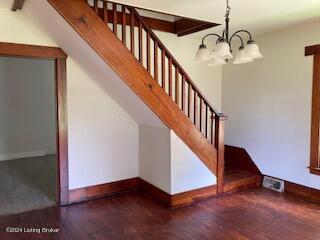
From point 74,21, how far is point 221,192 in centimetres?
289

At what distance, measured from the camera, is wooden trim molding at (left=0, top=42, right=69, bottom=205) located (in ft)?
11.2

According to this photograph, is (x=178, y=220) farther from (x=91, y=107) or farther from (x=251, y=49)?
(x=251, y=49)

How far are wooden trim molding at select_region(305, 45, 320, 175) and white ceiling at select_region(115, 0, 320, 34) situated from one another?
0.43 m

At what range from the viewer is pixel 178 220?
329 cm

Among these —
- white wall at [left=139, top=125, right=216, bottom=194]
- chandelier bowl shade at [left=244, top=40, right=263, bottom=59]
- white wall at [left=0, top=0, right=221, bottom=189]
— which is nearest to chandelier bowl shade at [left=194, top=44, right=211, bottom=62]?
chandelier bowl shade at [left=244, top=40, right=263, bottom=59]

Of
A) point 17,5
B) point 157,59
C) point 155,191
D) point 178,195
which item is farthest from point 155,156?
point 17,5

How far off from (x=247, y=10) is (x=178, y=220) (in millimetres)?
2463

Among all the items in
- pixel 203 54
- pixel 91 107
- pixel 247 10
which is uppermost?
pixel 247 10

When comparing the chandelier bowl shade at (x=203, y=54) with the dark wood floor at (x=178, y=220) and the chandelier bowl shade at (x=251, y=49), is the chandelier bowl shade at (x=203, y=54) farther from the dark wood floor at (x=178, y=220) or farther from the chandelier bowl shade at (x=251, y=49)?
the dark wood floor at (x=178, y=220)

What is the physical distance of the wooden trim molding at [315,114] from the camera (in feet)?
12.3

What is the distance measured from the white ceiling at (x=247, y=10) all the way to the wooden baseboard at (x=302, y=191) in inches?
86.2

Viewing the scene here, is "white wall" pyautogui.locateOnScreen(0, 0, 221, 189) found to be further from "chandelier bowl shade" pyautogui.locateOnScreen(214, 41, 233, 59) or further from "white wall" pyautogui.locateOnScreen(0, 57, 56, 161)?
"white wall" pyautogui.locateOnScreen(0, 57, 56, 161)

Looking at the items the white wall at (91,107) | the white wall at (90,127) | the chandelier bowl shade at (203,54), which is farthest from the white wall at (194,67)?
the chandelier bowl shade at (203,54)

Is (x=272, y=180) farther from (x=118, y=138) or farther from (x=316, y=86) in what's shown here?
(x=118, y=138)
